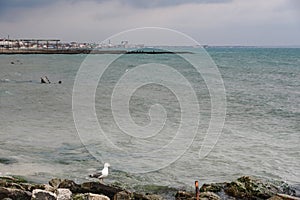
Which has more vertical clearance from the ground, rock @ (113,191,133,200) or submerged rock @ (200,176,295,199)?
rock @ (113,191,133,200)

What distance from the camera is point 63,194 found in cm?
777

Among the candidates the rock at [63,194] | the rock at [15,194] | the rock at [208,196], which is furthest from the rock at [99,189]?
the rock at [208,196]

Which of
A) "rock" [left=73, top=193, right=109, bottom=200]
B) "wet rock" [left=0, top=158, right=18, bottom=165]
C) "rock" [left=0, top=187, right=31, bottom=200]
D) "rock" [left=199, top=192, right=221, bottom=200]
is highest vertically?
"wet rock" [left=0, top=158, right=18, bottom=165]

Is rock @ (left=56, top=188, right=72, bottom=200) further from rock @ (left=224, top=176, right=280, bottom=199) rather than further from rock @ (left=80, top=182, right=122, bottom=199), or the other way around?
rock @ (left=224, top=176, right=280, bottom=199)

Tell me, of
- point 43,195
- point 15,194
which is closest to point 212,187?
point 43,195

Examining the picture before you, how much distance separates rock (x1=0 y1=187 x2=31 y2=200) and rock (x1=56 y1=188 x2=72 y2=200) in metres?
0.56

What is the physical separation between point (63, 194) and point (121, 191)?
1.17m

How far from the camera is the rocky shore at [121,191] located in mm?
7738

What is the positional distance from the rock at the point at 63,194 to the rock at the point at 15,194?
56 centimetres

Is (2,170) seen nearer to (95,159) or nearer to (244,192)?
(95,159)

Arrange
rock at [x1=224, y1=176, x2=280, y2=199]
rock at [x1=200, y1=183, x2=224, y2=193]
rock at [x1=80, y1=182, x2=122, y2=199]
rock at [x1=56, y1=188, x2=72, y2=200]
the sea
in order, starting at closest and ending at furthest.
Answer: rock at [x1=56, y1=188, x2=72, y2=200] → rock at [x1=80, y1=182, x2=122, y2=199] → rock at [x1=224, y1=176, x2=280, y2=199] → rock at [x1=200, y1=183, x2=224, y2=193] → the sea

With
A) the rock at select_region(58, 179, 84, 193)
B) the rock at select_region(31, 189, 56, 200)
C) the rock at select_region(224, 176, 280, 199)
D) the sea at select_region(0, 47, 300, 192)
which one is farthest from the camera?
the sea at select_region(0, 47, 300, 192)

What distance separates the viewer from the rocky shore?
774 centimetres

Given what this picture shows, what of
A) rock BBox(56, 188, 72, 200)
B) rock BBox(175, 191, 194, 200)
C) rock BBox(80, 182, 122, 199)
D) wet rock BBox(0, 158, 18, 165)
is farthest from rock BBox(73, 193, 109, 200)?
wet rock BBox(0, 158, 18, 165)
